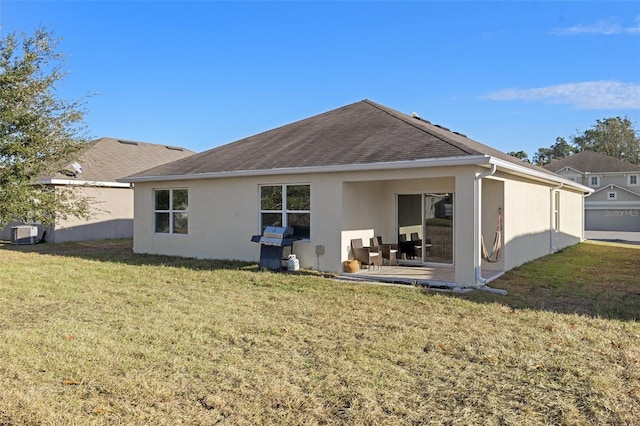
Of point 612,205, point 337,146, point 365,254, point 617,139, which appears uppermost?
point 617,139

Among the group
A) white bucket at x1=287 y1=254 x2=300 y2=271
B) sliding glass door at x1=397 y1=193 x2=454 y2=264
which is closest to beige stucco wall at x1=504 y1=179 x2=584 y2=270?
sliding glass door at x1=397 y1=193 x2=454 y2=264

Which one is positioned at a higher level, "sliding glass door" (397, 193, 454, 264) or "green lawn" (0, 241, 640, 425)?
"sliding glass door" (397, 193, 454, 264)

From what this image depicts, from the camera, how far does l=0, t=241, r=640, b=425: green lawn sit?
349cm

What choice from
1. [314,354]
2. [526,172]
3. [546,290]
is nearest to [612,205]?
[526,172]

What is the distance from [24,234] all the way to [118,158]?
6017 millimetres

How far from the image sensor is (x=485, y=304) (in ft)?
23.5

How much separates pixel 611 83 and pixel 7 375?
28270 millimetres

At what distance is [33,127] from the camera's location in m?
10.1

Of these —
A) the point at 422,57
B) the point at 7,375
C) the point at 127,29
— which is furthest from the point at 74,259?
the point at 422,57

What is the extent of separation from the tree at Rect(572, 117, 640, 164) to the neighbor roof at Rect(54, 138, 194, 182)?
198 ft

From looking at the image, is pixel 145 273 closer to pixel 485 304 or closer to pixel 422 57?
pixel 485 304

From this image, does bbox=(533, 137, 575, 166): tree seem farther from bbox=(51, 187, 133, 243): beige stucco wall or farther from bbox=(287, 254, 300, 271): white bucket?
bbox=(287, 254, 300, 271): white bucket

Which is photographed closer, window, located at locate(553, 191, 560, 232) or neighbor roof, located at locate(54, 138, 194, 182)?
window, located at locate(553, 191, 560, 232)

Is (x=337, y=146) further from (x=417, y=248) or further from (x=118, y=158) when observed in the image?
(x=118, y=158)
